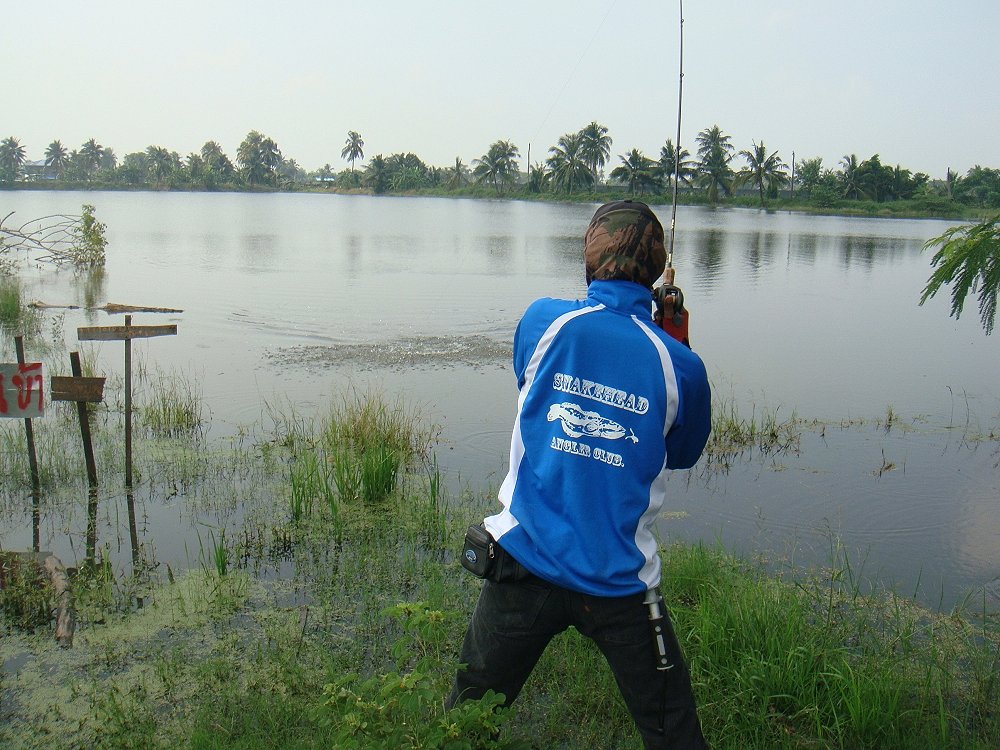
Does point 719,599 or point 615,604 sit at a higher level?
point 615,604

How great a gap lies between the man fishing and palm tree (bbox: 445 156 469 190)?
121 metres

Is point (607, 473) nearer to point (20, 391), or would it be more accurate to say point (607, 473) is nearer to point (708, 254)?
point (20, 391)

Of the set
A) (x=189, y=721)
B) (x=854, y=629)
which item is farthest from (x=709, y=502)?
(x=189, y=721)

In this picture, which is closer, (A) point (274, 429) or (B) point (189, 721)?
(B) point (189, 721)

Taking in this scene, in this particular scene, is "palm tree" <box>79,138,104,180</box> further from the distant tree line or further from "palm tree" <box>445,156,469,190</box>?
"palm tree" <box>445,156,469,190</box>

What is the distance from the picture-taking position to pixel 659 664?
2482 mm

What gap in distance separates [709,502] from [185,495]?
413 cm

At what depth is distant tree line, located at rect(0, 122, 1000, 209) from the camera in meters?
87.1

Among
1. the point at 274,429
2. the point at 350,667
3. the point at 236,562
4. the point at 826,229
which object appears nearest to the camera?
the point at 350,667

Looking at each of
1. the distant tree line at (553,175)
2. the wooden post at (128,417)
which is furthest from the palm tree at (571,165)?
the wooden post at (128,417)

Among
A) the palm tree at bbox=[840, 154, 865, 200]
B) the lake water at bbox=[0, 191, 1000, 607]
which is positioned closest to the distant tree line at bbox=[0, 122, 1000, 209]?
the palm tree at bbox=[840, 154, 865, 200]

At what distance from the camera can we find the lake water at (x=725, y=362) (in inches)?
267

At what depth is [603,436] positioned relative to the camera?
8.09 feet

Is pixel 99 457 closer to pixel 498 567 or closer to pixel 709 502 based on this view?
pixel 709 502
